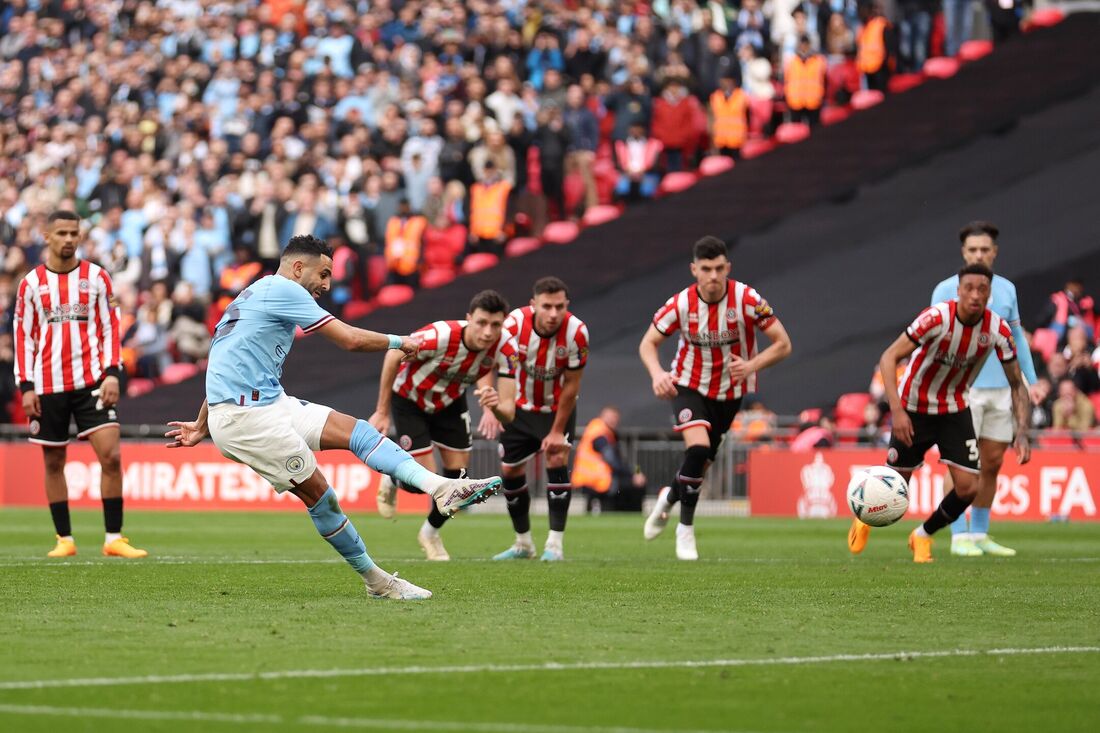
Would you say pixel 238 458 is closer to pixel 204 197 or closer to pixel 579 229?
pixel 579 229

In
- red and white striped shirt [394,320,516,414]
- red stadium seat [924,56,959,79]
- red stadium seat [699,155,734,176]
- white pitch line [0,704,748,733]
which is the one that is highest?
red stadium seat [924,56,959,79]

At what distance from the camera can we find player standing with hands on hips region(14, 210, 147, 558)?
1412 centimetres

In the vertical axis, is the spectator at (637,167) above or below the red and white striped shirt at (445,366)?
above

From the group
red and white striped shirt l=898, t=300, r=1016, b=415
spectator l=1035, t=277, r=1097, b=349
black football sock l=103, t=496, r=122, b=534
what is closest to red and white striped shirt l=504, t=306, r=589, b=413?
red and white striped shirt l=898, t=300, r=1016, b=415

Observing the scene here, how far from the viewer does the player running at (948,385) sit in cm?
1353

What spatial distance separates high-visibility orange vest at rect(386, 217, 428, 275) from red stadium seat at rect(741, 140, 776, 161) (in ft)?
17.2

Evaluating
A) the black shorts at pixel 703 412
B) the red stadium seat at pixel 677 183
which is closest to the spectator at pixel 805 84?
the red stadium seat at pixel 677 183

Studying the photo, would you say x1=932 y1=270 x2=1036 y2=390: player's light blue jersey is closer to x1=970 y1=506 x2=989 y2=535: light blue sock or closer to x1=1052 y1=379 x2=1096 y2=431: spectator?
x1=970 y1=506 x2=989 y2=535: light blue sock

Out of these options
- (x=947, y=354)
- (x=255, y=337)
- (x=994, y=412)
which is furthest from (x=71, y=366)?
(x=994, y=412)

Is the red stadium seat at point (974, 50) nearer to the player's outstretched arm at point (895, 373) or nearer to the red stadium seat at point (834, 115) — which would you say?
the red stadium seat at point (834, 115)

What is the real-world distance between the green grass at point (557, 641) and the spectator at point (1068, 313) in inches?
412

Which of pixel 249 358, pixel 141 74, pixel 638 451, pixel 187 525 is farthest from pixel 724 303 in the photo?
pixel 141 74

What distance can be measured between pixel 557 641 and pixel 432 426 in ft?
21.2

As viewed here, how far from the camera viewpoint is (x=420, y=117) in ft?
104
